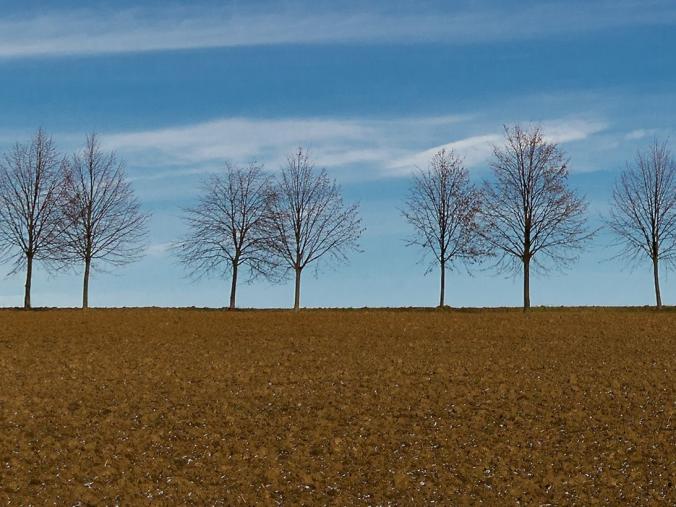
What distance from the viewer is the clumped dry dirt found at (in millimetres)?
14203

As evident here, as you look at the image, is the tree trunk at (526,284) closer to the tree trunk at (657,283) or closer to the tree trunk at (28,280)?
the tree trunk at (657,283)

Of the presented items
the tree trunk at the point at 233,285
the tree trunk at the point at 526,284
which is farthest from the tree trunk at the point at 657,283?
the tree trunk at the point at 233,285

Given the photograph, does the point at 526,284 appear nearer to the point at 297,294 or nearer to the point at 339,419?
the point at 297,294

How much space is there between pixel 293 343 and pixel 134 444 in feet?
33.4

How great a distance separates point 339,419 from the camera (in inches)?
681

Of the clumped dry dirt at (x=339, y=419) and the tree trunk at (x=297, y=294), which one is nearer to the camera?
the clumped dry dirt at (x=339, y=419)

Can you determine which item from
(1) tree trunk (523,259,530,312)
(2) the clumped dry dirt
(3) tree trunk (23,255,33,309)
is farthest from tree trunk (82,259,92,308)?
(1) tree trunk (523,259,530,312)

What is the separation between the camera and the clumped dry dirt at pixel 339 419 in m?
14.2

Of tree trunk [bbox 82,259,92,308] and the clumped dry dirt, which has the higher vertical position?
tree trunk [bbox 82,259,92,308]

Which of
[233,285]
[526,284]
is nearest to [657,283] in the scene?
[526,284]

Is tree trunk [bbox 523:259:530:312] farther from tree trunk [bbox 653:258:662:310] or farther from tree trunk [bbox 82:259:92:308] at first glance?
tree trunk [bbox 82:259:92:308]

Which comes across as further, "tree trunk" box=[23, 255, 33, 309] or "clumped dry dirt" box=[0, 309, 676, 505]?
"tree trunk" box=[23, 255, 33, 309]

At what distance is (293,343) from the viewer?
26.0m

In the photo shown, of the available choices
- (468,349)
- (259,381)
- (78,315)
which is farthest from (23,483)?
(78,315)
